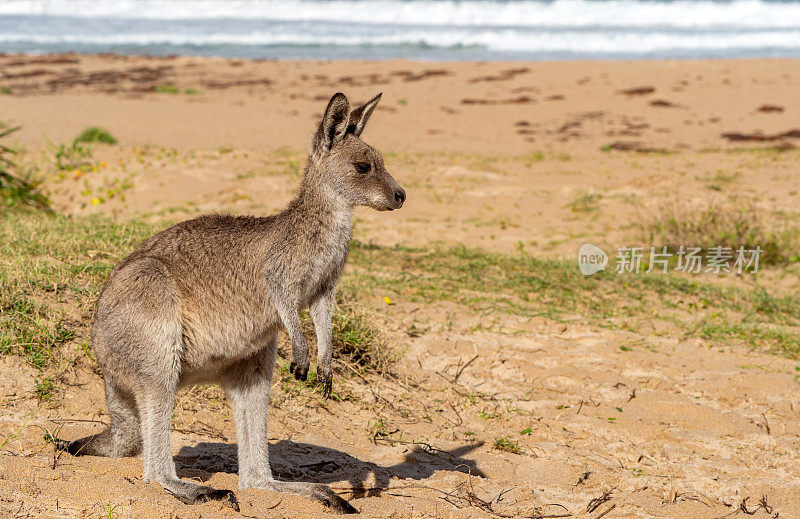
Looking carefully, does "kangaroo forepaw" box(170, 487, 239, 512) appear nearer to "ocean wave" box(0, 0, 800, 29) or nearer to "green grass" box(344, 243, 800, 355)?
"green grass" box(344, 243, 800, 355)

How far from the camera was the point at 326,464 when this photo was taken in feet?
14.0

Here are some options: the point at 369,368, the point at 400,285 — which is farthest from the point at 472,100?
the point at 369,368

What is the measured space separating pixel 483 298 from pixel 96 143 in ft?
26.5

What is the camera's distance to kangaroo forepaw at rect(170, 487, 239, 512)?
10.7 ft

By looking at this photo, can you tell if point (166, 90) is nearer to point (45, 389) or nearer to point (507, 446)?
point (45, 389)

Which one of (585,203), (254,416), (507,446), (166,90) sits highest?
(166,90)

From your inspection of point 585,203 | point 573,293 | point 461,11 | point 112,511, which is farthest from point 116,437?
point 461,11

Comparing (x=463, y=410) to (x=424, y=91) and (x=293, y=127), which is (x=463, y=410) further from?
(x=424, y=91)

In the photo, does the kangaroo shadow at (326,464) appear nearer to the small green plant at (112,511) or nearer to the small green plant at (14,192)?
the small green plant at (112,511)

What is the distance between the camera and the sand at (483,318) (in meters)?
4.03

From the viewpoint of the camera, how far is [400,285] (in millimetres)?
6695

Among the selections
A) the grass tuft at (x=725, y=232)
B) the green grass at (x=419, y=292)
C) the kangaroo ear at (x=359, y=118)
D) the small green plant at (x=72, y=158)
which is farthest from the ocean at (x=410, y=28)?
the kangaroo ear at (x=359, y=118)

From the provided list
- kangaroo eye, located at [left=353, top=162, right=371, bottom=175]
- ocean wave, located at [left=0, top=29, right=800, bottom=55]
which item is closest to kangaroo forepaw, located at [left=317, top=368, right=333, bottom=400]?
kangaroo eye, located at [left=353, top=162, right=371, bottom=175]

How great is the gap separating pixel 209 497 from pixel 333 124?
1769 mm
